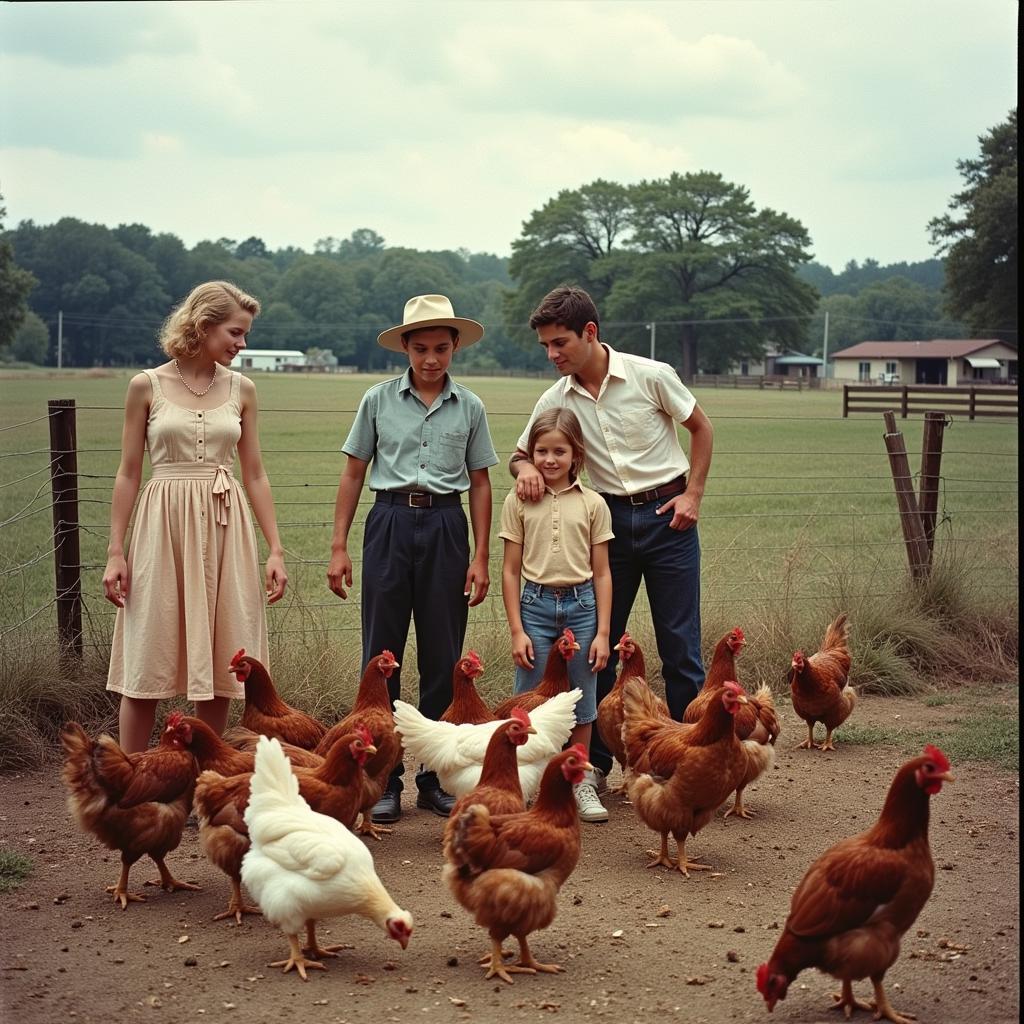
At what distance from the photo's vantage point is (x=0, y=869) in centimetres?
464

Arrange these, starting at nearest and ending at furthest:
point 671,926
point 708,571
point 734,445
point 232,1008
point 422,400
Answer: point 232,1008 < point 671,926 < point 422,400 < point 708,571 < point 734,445

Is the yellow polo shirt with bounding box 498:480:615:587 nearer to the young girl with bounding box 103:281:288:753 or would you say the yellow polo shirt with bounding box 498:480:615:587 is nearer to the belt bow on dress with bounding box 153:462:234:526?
the young girl with bounding box 103:281:288:753

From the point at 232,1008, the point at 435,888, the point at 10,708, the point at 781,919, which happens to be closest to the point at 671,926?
the point at 781,919

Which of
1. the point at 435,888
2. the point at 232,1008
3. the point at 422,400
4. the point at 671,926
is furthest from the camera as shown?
the point at 422,400

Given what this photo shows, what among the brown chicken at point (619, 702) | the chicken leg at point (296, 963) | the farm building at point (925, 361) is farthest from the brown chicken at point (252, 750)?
the farm building at point (925, 361)

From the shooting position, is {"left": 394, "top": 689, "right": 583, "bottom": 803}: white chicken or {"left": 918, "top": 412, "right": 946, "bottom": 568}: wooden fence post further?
{"left": 918, "top": 412, "right": 946, "bottom": 568}: wooden fence post

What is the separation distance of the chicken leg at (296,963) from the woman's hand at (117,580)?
5.62 ft

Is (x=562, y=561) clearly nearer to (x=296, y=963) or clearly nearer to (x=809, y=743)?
(x=296, y=963)

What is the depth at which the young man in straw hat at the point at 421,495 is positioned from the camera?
515 centimetres

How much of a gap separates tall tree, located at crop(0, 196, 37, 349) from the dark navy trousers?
28473 millimetres

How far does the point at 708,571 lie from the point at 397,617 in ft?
19.8

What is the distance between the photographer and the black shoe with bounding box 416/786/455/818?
5.45 meters

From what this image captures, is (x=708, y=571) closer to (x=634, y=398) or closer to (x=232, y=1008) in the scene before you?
(x=634, y=398)

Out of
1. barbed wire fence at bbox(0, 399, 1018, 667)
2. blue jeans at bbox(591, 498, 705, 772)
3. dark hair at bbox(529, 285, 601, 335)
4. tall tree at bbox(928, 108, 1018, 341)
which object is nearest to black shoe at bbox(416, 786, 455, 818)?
blue jeans at bbox(591, 498, 705, 772)
